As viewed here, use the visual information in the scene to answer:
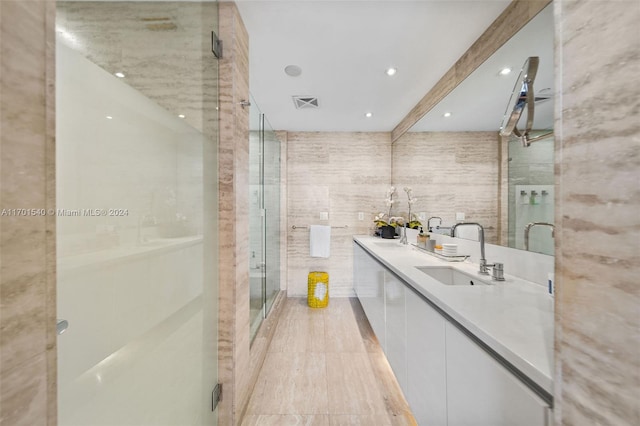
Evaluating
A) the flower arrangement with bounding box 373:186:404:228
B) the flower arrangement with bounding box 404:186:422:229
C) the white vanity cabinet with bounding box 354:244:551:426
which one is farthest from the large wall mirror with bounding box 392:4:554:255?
the white vanity cabinet with bounding box 354:244:551:426

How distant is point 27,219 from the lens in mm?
418

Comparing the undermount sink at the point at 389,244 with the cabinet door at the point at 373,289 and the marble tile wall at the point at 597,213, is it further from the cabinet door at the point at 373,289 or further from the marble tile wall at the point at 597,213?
the marble tile wall at the point at 597,213

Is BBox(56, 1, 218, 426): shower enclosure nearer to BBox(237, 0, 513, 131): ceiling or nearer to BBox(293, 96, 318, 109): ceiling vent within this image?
BBox(237, 0, 513, 131): ceiling

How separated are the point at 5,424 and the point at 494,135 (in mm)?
2157

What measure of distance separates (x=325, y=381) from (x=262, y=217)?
1.49 meters

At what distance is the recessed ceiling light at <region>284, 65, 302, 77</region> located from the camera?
184 centimetres

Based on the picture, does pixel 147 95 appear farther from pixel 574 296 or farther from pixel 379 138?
pixel 379 138

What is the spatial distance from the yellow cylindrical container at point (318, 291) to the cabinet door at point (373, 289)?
1.51 ft

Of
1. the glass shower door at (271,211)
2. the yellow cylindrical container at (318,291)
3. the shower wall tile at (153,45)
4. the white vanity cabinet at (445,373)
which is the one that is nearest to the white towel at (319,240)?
the yellow cylindrical container at (318,291)

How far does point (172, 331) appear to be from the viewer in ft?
2.98

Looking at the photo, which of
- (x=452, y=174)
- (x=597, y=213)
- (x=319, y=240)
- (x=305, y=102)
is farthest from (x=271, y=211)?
(x=597, y=213)

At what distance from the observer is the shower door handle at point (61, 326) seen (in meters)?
0.49

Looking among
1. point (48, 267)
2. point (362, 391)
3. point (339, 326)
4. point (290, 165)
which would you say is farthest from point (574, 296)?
point (290, 165)

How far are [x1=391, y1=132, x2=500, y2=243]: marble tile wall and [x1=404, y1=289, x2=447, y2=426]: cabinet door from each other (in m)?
0.77
